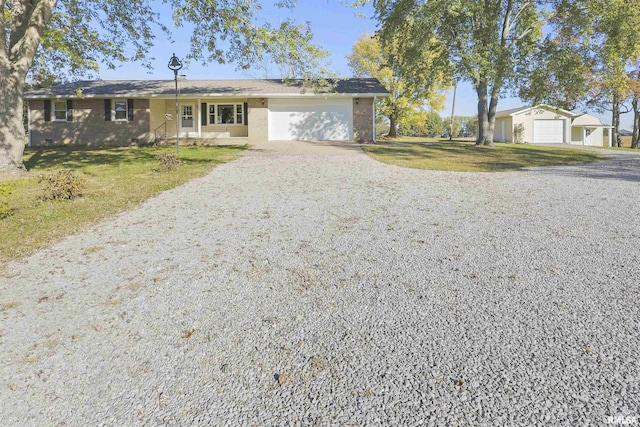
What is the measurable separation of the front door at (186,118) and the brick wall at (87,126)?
1.81 meters

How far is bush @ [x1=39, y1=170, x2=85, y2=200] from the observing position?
284 inches

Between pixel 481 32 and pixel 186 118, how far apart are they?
15.6 m

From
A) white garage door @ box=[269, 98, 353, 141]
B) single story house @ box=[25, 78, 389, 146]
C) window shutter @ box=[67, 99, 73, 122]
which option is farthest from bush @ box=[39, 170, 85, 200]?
window shutter @ box=[67, 99, 73, 122]

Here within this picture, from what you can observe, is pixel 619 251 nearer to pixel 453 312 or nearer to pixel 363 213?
pixel 453 312

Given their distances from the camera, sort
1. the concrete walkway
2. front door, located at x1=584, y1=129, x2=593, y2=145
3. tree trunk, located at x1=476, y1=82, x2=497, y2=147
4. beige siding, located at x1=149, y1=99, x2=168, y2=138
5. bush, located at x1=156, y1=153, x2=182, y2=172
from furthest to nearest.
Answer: front door, located at x1=584, y1=129, x2=593, y2=145, beige siding, located at x1=149, y1=99, x2=168, y2=138, tree trunk, located at x1=476, y1=82, x2=497, y2=147, the concrete walkway, bush, located at x1=156, y1=153, x2=182, y2=172

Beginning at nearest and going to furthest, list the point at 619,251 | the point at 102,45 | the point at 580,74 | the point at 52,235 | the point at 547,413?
the point at 547,413, the point at 619,251, the point at 52,235, the point at 102,45, the point at 580,74

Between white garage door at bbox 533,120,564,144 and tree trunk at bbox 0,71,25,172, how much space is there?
3468 cm

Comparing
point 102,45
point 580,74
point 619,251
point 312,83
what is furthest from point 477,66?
point 102,45

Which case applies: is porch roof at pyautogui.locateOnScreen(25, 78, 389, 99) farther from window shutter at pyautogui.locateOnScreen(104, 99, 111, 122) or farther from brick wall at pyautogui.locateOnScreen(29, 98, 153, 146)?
brick wall at pyautogui.locateOnScreen(29, 98, 153, 146)

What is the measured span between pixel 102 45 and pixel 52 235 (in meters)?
13.0

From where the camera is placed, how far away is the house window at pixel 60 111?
2097 centimetres

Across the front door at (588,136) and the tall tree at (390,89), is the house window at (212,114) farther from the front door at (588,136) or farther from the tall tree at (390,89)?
the front door at (588,136)

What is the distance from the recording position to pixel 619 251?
4234 millimetres

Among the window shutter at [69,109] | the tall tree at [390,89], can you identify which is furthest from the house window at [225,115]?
the tall tree at [390,89]
